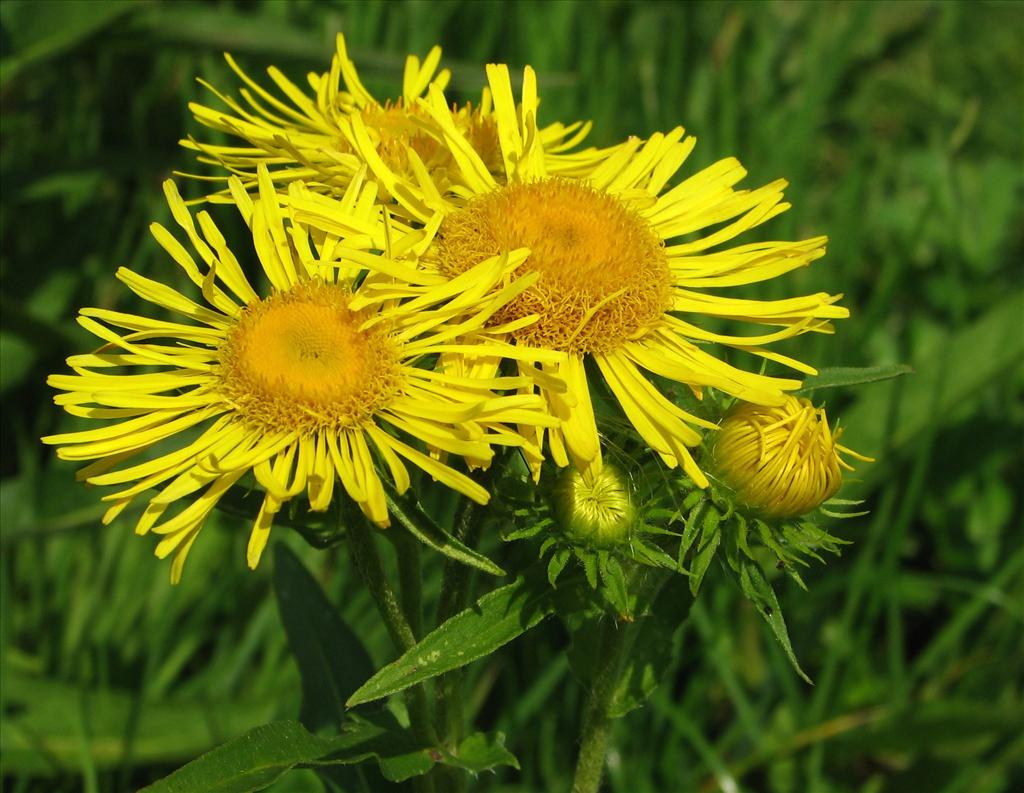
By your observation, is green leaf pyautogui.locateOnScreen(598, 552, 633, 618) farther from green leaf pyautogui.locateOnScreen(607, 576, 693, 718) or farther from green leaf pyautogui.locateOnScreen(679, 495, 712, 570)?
green leaf pyautogui.locateOnScreen(607, 576, 693, 718)

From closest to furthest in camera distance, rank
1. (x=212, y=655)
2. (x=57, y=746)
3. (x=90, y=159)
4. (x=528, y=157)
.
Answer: (x=528, y=157) < (x=57, y=746) < (x=212, y=655) < (x=90, y=159)

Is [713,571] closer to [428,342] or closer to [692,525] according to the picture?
[692,525]

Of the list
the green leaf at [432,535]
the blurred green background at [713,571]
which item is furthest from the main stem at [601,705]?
the blurred green background at [713,571]

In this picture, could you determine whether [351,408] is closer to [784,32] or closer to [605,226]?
[605,226]

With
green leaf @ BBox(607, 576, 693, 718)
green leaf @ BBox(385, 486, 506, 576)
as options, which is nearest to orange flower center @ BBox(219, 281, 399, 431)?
green leaf @ BBox(385, 486, 506, 576)

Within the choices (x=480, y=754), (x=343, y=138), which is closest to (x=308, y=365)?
(x=343, y=138)

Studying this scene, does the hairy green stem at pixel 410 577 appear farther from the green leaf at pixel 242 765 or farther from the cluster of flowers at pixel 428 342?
the green leaf at pixel 242 765

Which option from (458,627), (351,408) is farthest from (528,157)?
(458,627)
